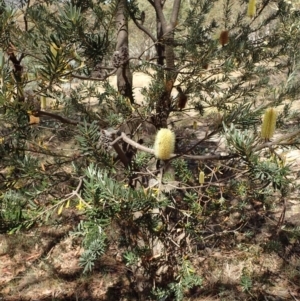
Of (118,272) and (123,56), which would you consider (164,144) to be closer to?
(123,56)

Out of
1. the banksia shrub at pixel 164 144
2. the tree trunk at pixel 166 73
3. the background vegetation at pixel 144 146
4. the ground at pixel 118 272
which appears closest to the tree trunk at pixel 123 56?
the background vegetation at pixel 144 146

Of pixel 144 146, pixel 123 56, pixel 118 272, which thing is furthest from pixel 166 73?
pixel 118 272

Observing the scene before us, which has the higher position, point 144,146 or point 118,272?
point 144,146

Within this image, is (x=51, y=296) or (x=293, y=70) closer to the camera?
(x=293, y=70)

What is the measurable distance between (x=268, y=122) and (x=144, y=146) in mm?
521

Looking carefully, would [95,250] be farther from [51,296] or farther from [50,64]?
[51,296]

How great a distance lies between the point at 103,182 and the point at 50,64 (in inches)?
13.6

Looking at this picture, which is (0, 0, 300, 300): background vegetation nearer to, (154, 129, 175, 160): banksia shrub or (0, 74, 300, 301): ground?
(0, 74, 300, 301): ground

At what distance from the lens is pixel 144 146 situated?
1.35m

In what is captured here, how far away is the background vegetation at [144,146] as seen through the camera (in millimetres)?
1047

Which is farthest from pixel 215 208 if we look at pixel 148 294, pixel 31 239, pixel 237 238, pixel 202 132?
pixel 202 132

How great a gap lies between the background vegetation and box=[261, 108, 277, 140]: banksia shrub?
3cm

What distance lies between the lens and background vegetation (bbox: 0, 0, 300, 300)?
105cm

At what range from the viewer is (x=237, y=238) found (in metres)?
2.88
